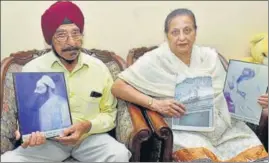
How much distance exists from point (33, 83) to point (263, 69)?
1.02 meters

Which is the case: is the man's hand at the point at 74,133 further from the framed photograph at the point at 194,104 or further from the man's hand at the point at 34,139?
the framed photograph at the point at 194,104

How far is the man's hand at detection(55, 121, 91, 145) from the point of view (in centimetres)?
168

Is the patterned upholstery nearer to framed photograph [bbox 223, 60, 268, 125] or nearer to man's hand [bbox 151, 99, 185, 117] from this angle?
man's hand [bbox 151, 99, 185, 117]

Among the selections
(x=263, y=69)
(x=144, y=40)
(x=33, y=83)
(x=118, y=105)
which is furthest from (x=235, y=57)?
(x=33, y=83)

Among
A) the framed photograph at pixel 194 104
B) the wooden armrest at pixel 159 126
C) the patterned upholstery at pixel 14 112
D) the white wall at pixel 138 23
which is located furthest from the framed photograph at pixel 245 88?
the patterned upholstery at pixel 14 112

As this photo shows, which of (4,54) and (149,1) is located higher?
(149,1)

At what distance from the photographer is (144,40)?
2.11 m

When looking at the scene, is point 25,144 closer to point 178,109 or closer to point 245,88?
point 178,109

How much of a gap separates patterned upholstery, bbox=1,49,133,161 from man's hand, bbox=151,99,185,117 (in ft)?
0.47

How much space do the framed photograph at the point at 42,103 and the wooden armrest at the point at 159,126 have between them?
0.37 meters

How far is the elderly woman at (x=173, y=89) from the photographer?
1.83 meters

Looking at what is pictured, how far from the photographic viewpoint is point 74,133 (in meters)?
1.71

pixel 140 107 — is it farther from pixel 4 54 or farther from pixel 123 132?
pixel 4 54

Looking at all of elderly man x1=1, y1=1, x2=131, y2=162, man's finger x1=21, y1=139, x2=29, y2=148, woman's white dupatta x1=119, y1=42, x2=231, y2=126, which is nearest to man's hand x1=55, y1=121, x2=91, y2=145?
elderly man x1=1, y1=1, x2=131, y2=162
